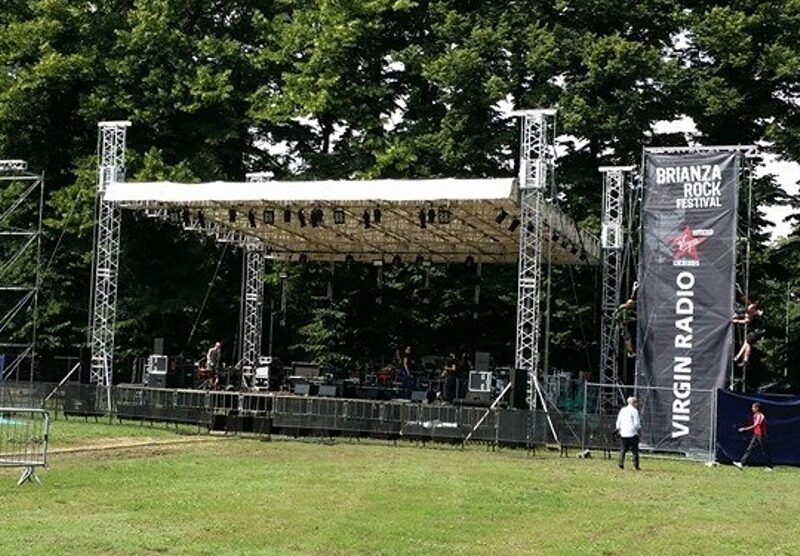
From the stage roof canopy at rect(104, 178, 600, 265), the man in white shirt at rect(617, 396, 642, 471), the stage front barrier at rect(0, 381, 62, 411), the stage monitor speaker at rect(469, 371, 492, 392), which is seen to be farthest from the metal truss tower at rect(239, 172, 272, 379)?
the man in white shirt at rect(617, 396, 642, 471)

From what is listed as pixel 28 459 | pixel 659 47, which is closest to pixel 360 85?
pixel 659 47

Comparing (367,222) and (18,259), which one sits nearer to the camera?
(367,222)

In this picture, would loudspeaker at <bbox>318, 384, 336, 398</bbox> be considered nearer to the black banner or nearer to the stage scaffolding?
the stage scaffolding

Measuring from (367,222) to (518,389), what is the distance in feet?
21.6

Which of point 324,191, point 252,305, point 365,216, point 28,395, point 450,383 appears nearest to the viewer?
point 324,191

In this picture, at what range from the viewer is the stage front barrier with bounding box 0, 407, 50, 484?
16547 millimetres

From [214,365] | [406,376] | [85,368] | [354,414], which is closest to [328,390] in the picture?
[406,376]

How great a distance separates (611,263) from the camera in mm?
33812

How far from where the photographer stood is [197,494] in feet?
53.2

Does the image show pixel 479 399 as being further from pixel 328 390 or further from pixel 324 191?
pixel 324 191

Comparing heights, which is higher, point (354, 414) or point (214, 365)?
point (214, 365)

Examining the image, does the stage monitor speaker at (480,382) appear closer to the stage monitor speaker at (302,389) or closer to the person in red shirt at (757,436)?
the stage monitor speaker at (302,389)

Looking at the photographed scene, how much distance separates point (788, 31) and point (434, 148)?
11.3 m

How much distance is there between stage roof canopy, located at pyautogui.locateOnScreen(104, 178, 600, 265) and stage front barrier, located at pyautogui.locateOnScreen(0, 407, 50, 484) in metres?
8.28
